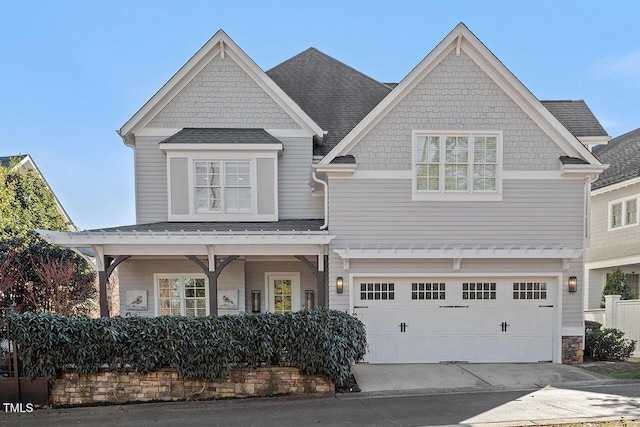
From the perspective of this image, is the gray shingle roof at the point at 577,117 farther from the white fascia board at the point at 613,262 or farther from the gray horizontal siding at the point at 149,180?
the gray horizontal siding at the point at 149,180

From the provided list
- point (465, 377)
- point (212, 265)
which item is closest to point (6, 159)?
point (212, 265)

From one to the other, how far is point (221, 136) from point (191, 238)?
3.31 metres

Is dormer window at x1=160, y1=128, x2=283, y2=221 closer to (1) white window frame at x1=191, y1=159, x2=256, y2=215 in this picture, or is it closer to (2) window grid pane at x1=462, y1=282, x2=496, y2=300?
(1) white window frame at x1=191, y1=159, x2=256, y2=215

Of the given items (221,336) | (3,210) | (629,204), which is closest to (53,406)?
(221,336)

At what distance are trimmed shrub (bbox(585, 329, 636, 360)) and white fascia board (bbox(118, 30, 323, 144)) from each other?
942 centimetres

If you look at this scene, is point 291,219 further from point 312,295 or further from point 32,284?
point 32,284

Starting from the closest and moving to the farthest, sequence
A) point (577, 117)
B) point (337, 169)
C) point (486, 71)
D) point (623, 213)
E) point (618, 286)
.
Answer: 1. point (337, 169)
2. point (486, 71)
3. point (577, 117)
4. point (618, 286)
5. point (623, 213)

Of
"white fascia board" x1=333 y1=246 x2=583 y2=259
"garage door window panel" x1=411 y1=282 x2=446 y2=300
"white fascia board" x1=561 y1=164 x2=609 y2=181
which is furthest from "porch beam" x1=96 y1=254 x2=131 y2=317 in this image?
"white fascia board" x1=561 y1=164 x2=609 y2=181

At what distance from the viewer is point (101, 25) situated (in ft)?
54.3

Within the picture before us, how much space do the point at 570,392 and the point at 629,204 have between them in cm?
1153

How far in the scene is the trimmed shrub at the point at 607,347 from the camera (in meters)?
10.5

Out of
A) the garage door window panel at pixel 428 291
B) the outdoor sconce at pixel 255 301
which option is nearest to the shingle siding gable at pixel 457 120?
the garage door window panel at pixel 428 291

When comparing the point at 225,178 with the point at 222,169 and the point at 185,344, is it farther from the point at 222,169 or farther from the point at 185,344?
the point at 185,344

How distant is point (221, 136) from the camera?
11.0 meters
